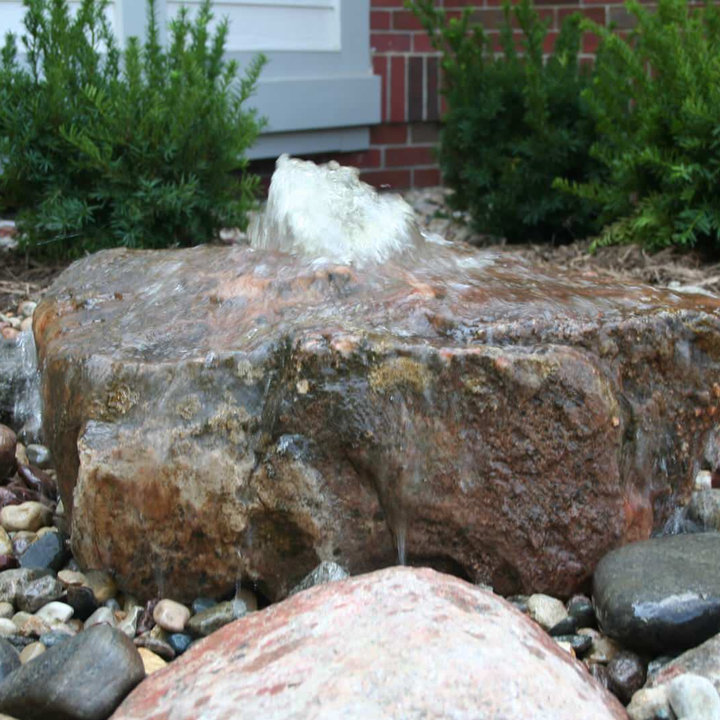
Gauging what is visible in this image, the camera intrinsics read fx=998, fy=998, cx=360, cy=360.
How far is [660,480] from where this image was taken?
2266 millimetres

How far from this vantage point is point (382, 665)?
1436 millimetres

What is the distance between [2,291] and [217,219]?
2.93 feet

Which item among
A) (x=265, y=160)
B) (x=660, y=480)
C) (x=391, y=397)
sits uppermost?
(x=265, y=160)

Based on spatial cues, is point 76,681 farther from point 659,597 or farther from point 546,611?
point 659,597

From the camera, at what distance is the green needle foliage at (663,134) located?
4059 millimetres

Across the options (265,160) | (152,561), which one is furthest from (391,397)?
(265,160)

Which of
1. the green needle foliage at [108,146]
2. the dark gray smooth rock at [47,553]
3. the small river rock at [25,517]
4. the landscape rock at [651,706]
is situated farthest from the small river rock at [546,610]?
the green needle foliage at [108,146]

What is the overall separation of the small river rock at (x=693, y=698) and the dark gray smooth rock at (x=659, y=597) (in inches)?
7.3

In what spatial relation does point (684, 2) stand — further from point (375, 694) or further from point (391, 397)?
point (375, 694)

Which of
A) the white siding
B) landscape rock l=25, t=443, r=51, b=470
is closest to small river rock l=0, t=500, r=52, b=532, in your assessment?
landscape rock l=25, t=443, r=51, b=470

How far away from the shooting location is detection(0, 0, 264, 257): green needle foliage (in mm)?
3809

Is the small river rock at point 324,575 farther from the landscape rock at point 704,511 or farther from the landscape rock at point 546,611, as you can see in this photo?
the landscape rock at point 704,511

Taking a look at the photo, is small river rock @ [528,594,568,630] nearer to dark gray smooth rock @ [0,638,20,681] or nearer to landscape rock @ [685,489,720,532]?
landscape rock @ [685,489,720,532]

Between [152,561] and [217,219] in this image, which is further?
[217,219]
